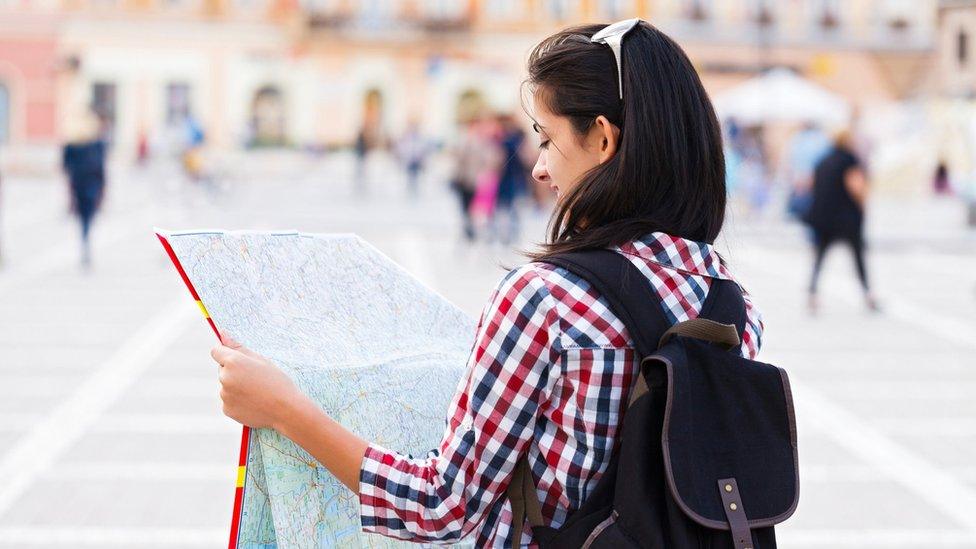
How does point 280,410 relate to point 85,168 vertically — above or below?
above

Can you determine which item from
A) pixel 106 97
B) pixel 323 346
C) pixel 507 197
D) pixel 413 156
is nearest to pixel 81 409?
pixel 323 346

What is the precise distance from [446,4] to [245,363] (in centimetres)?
5550

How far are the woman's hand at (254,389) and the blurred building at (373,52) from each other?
5254 centimetres

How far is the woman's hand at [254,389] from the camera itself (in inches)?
73.4

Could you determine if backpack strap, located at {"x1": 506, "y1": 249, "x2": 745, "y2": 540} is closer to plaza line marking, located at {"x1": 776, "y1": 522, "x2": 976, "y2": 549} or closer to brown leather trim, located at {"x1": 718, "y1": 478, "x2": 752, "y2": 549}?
brown leather trim, located at {"x1": 718, "y1": 478, "x2": 752, "y2": 549}

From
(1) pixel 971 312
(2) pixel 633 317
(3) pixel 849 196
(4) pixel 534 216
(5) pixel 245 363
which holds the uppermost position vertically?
(2) pixel 633 317

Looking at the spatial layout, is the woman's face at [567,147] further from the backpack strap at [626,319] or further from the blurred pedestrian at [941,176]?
the blurred pedestrian at [941,176]

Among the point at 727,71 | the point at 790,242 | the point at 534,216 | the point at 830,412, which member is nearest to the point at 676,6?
the point at 727,71

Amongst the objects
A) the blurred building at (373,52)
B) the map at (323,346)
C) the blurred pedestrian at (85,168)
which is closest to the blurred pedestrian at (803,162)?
the blurred pedestrian at (85,168)

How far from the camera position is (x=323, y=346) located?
78.6 inches

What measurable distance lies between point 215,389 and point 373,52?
160ft

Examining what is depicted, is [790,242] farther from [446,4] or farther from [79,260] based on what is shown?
[446,4]

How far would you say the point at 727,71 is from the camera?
54.7 meters

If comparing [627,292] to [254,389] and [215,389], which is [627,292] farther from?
[215,389]
